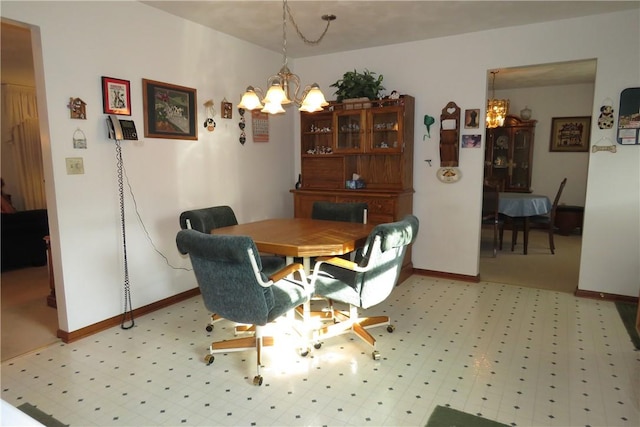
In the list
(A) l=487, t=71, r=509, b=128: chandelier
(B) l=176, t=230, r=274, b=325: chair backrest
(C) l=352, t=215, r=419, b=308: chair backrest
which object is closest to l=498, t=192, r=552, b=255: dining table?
(A) l=487, t=71, r=509, b=128: chandelier

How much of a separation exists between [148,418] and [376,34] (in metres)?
3.64

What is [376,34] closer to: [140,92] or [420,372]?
[140,92]

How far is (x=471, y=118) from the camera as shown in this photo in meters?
3.99

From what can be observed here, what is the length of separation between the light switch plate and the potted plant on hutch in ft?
8.39

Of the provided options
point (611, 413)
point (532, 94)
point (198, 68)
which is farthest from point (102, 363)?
point (532, 94)

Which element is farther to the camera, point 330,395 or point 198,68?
point 198,68

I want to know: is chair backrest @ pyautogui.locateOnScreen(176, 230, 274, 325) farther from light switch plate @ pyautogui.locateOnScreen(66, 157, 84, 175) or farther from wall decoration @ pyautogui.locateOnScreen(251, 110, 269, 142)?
wall decoration @ pyautogui.locateOnScreen(251, 110, 269, 142)

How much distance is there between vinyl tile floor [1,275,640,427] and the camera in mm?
2039

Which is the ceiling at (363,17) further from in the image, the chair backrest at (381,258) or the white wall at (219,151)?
the chair backrest at (381,258)

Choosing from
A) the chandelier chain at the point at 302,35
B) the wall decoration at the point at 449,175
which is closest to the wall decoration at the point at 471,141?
the wall decoration at the point at 449,175

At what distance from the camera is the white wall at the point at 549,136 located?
22.0 feet

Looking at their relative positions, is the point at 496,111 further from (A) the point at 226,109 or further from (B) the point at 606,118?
(A) the point at 226,109

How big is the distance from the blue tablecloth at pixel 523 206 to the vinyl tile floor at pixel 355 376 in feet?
7.18

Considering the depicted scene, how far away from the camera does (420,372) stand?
95.6 inches
